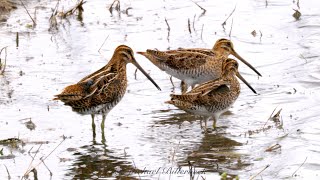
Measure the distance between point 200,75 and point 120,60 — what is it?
5.30 feet

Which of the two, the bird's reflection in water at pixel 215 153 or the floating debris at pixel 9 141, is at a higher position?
the floating debris at pixel 9 141

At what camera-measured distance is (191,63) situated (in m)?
10.1

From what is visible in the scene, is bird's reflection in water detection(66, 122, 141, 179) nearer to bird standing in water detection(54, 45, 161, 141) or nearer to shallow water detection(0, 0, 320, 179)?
shallow water detection(0, 0, 320, 179)

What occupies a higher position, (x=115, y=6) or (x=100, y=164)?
(x=115, y=6)

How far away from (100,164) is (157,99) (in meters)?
2.28

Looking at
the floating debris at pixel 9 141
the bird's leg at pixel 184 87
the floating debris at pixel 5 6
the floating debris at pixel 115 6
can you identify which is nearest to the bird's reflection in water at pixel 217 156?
the floating debris at pixel 9 141

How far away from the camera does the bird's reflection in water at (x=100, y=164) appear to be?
746cm

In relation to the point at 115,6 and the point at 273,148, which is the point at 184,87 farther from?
the point at 115,6

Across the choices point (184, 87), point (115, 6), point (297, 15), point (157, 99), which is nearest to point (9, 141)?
point (157, 99)

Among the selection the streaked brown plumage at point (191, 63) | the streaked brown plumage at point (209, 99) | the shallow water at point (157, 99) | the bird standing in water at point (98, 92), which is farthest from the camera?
the streaked brown plumage at point (191, 63)

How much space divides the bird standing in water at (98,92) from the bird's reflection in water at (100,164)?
1.17 ft

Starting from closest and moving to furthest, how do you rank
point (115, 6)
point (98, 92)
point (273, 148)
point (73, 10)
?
1. point (273, 148)
2. point (98, 92)
3. point (73, 10)
4. point (115, 6)

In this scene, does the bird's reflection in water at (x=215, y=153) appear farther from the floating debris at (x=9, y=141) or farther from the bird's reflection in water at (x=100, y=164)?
the floating debris at (x=9, y=141)

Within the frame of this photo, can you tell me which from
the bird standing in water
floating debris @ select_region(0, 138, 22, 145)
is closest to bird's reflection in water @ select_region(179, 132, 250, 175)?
the bird standing in water
